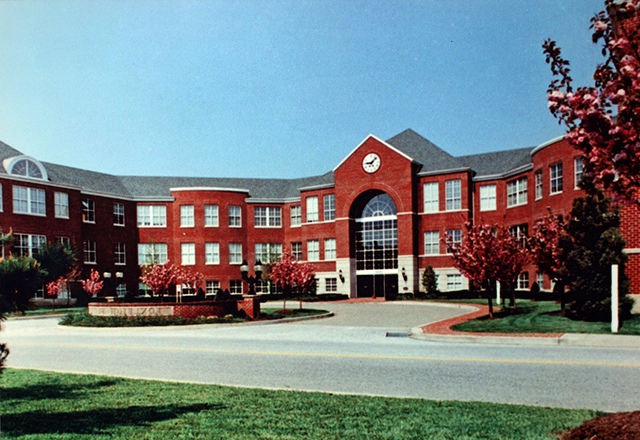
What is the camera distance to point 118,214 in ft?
165

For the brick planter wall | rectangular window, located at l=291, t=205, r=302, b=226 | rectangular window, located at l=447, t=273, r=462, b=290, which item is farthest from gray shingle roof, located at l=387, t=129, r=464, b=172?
the brick planter wall

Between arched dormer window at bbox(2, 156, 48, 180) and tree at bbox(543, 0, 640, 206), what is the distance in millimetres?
41784

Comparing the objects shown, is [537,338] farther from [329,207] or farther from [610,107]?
[329,207]

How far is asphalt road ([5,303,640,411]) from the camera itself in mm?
8688

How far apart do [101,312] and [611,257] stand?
2114cm

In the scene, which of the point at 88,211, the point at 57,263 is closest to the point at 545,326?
the point at 57,263

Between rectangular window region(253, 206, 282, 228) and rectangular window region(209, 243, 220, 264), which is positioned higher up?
rectangular window region(253, 206, 282, 228)

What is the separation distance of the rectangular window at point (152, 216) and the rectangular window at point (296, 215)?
37.7 ft

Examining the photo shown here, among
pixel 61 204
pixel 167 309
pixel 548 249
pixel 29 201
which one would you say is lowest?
pixel 167 309

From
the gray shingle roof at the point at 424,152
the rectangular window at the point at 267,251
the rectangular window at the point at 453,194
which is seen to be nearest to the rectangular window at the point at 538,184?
the rectangular window at the point at 453,194

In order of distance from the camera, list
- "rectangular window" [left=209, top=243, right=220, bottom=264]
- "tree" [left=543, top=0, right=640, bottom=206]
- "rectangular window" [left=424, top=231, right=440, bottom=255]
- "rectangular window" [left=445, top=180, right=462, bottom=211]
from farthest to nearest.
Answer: "rectangular window" [left=209, top=243, right=220, bottom=264] → "rectangular window" [left=424, top=231, right=440, bottom=255] → "rectangular window" [left=445, top=180, right=462, bottom=211] → "tree" [left=543, top=0, right=640, bottom=206]

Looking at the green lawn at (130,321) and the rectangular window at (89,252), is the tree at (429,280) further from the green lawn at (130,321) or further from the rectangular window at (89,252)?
the rectangular window at (89,252)

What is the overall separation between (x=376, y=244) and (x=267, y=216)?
11593mm

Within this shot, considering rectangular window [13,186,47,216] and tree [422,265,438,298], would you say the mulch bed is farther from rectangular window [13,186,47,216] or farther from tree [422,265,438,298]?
rectangular window [13,186,47,216]
